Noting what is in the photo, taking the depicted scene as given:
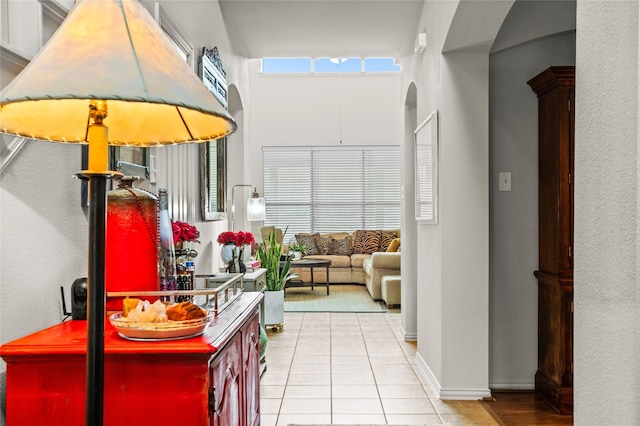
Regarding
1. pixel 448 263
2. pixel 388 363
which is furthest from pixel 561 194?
pixel 388 363

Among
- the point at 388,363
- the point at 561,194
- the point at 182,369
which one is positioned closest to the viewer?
the point at 182,369

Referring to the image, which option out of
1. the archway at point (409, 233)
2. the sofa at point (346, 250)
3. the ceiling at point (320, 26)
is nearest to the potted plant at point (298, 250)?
the sofa at point (346, 250)

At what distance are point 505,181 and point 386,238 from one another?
572 cm

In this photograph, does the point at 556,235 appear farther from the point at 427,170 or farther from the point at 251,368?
the point at 251,368

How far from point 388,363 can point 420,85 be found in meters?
2.15

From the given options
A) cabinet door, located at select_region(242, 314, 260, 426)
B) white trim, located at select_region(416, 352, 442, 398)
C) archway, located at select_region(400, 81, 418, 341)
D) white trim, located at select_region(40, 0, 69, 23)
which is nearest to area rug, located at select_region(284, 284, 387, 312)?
archway, located at select_region(400, 81, 418, 341)

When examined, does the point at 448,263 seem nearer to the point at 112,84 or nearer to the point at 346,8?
the point at 346,8

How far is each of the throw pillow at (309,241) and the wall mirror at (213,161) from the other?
4.82 meters

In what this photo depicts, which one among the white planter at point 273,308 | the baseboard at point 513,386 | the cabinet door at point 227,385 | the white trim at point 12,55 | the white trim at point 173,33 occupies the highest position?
the white trim at point 173,33

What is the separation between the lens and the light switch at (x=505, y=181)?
3.61 metres

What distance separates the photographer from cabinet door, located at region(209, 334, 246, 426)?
1397mm

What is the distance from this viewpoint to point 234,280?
1.99 meters

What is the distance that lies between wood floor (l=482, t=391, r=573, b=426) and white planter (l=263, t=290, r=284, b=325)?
2.34 meters

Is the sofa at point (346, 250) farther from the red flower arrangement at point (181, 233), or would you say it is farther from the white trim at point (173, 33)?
the red flower arrangement at point (181, 233)
